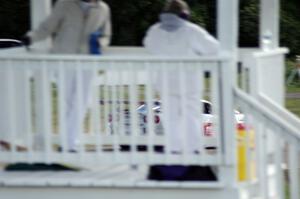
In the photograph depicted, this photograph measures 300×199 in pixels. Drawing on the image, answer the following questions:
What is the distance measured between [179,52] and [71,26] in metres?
1.09

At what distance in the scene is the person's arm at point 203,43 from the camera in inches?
305

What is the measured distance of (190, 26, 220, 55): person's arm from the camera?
7750 mm

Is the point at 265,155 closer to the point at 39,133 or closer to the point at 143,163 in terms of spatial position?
the point at 143,163

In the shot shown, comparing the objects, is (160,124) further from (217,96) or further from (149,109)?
(217,96)

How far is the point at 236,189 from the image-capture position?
755 centimetres

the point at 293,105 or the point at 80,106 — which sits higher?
the point at 80,106

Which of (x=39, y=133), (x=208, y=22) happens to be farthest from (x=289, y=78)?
(x=39, y=133)

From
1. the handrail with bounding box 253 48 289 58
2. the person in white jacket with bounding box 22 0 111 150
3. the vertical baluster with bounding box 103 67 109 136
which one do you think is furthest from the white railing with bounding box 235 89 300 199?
the person in white jacket with bounding box 22 0 111 150

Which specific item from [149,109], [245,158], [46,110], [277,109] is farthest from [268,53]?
[46,110]

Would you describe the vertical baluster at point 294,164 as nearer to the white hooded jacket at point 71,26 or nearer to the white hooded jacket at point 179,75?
the white hooded jacket at point 179,75

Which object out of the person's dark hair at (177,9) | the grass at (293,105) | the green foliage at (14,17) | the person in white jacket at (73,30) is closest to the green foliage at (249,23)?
the grass at (293,105)

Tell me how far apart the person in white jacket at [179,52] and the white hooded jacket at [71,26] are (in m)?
0.59

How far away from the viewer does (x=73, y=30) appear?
825cm

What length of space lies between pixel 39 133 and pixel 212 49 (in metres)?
1.82
